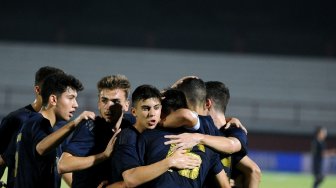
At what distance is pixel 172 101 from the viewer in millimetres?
5254

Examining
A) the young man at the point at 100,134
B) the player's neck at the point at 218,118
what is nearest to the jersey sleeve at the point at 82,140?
the young man at the point at 100,134

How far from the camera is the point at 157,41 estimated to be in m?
32.7

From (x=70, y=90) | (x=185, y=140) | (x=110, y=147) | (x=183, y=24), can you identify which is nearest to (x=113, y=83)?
(x=70, y=90)

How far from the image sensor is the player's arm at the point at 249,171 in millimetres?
5859

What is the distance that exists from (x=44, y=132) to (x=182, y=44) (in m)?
27.6

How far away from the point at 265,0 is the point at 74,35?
363 inches

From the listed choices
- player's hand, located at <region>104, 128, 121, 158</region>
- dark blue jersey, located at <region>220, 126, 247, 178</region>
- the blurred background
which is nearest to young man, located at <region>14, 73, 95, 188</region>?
player's hand, located at <region>104, 128, 121, 158</region>

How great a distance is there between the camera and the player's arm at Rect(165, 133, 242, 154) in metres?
5.00

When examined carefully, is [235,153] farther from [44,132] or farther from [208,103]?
[44,132]

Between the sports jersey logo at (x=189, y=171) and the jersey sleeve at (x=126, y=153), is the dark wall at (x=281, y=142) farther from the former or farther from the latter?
the jersey sleeve at (x=126, y=153)

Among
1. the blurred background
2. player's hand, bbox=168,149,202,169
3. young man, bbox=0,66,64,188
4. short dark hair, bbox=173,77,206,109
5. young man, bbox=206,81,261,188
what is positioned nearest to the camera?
player's hand, bbox=168,149,202,169

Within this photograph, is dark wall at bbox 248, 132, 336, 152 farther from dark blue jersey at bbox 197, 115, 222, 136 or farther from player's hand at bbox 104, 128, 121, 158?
player's hand at bbox 104, 128, 121, 158

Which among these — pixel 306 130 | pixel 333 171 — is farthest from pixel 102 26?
pixel 333 171

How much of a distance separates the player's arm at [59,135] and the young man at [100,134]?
91 millimetres
